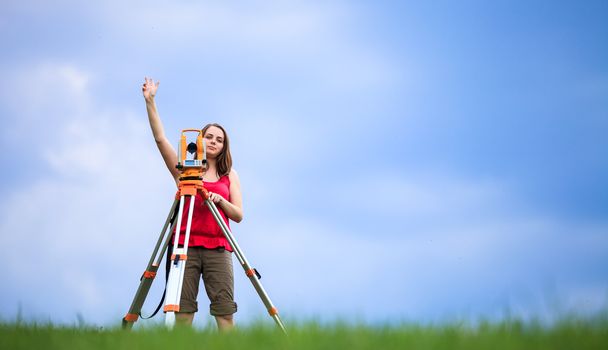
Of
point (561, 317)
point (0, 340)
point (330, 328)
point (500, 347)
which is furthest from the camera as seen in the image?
point (0, 340)

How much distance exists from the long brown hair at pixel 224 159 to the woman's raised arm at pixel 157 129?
52 centimetres

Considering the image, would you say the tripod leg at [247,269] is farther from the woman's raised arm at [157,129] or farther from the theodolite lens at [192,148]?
the woman's raised arm at [157,129]

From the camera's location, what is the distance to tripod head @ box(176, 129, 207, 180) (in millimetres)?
6590

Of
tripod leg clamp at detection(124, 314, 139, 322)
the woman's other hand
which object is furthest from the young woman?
tripod leg clamp at detection(124, 314, 139, 322)

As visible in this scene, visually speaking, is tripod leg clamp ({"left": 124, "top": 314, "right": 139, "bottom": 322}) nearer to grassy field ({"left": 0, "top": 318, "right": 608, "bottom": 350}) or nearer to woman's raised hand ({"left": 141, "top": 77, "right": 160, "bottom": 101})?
grassy field ({"left": 0, "top": 318, "right": 608, "bottom": 350})

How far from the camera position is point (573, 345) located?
13.6 ft

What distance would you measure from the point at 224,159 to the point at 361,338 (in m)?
3.68

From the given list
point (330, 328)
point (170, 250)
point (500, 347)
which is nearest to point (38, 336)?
point (170, 250)

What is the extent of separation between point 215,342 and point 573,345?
2417 millimetres

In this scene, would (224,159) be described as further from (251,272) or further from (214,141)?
(251,272)

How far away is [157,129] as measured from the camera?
7191mm

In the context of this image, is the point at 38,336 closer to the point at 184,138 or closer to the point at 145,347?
the point at 145,347

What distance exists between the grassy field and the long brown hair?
2515mm

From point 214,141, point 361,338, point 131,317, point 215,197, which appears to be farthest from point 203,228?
point 361,338
